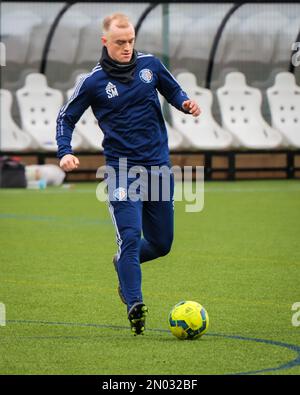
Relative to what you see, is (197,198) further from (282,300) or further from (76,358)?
(76,358)

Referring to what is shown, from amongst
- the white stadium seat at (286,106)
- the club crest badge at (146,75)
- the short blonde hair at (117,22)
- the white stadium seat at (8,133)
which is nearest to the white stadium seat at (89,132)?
the white stadium seat at (8,133)

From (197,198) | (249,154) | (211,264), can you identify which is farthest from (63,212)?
(249,154)

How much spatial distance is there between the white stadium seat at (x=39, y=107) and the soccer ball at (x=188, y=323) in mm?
18556

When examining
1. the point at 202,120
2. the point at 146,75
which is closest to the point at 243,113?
the point at 202,120

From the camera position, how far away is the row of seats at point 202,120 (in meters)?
26.8

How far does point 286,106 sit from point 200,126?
204 centimetres

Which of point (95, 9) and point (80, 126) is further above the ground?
point (95, 9)

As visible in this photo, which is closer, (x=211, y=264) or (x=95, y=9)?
(x=211, y=264)

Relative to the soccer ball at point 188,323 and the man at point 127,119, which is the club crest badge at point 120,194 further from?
the soccer ball at point 188,323

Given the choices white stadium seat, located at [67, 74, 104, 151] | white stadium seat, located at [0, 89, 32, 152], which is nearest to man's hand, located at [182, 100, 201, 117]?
white stadium seat, located at [67, 74, 104, 151]

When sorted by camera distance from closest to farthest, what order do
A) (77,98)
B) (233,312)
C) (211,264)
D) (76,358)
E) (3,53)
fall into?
(76,358) < (77,98) < (233,312) < (211,264) < (3,53)

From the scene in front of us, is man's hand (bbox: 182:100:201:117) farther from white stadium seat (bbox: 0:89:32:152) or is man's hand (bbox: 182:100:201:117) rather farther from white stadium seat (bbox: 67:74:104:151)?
white stadium seat (bbox: 0:89:32:152)

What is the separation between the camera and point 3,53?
26.6 m

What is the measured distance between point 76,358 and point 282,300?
3.01 meters
